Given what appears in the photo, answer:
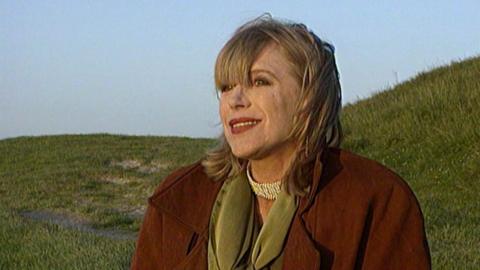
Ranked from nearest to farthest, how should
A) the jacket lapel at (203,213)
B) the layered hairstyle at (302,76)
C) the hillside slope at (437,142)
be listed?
1. the jacket lapel at (203,213)
2. the layered hairstyle at (302,76)
3. the hillside slope at (437,142)

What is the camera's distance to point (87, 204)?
490 inches

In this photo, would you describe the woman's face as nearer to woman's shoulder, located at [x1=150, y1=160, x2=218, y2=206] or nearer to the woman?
the woman

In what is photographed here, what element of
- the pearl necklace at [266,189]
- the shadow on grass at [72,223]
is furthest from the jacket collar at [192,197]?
the shadow on grass at [72,223]

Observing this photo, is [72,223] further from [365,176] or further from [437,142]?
[365,176]

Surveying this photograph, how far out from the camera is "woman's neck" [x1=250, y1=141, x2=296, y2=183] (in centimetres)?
250

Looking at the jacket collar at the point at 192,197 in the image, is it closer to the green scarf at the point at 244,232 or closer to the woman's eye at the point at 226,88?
the green scarf at the point at 244,232

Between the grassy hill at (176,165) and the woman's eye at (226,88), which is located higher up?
the woman's eye at (226,88)

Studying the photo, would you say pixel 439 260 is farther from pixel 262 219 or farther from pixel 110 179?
pixel 110 179

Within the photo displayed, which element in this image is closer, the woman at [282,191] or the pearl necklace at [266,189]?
the woman at [282,191]

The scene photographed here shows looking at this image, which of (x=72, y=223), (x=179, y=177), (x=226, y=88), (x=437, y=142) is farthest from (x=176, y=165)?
(x=226, y=88)

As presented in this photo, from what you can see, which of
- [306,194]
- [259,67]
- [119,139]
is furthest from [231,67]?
[119,139]

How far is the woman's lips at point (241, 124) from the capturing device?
96.6 inches

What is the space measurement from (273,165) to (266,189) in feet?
0.24

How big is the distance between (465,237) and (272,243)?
468cm
